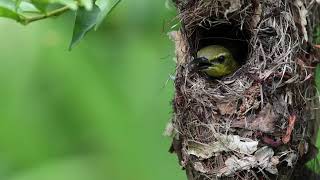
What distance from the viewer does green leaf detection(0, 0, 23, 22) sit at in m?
2.93

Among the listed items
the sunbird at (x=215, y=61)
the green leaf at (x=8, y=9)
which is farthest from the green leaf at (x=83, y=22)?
the sunbird at (x=215, y=61)

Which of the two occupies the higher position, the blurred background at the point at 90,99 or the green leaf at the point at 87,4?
the green leaf at the point at 87,4

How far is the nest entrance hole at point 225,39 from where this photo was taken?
4.05 meters

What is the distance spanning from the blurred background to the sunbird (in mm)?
272

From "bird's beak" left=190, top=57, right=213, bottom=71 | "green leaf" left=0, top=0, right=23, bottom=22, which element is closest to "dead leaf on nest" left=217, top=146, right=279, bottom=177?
"bird's beak" left=190, top=57, right=213, bottom=71

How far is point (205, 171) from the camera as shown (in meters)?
3.60

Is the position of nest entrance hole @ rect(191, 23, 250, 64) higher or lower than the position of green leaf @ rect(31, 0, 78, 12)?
lower

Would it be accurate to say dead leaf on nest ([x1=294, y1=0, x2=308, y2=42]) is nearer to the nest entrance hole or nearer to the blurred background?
the nest entrance hole

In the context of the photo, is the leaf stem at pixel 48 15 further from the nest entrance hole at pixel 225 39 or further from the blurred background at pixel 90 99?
the blurred background at pixel 90 99

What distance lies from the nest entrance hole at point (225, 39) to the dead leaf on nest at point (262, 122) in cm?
58

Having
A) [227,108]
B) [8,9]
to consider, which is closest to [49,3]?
[8,9]

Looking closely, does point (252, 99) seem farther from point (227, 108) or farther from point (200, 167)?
point (200, 167)

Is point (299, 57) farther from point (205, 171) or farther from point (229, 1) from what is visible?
point (205, 171)

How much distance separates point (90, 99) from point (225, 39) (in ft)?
2.81
